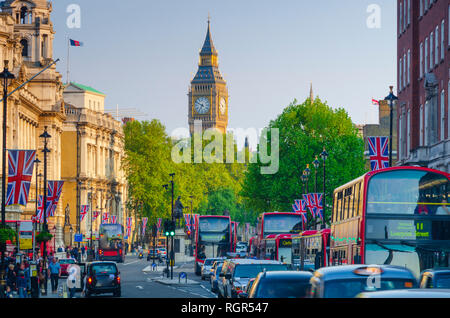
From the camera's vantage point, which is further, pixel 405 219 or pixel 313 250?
pixel 313 250

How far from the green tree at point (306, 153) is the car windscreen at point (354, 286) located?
66432 millimetres

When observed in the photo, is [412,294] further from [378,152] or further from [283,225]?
[283,225]

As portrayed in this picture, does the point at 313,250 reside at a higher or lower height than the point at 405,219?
lower

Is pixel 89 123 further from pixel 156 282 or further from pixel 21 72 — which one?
pixel 156 282

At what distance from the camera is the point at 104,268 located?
3922 centimetres

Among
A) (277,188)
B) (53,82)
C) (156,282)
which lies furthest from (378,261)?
(53,82)

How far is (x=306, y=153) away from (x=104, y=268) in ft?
155

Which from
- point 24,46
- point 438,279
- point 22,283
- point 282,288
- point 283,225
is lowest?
point 22,283

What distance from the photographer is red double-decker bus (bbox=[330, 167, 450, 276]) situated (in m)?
25.6

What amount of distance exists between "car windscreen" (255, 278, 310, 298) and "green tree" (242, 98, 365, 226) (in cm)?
6342

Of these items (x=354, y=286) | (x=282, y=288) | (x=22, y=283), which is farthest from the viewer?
(x=22, y=283)

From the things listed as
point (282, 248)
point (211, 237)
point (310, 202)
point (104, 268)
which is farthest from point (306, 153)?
point (104, 268)

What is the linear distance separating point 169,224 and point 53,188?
11.3 m

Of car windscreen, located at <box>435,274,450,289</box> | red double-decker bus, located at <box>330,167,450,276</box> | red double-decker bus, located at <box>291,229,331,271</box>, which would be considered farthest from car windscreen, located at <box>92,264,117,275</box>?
car windscreen, located at <box>435,274,450,289</box>
